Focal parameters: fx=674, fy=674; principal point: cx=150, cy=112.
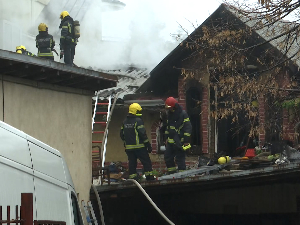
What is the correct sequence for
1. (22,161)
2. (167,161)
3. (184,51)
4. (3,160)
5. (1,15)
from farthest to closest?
(1,15) < (184,51) < (167,161) < (22,161) < (3,160)

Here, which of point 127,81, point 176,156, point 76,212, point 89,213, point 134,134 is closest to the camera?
point 76,212

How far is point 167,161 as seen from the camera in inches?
485

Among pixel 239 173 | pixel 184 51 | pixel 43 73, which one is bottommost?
pixel 239 173

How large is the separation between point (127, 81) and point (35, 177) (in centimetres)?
1297

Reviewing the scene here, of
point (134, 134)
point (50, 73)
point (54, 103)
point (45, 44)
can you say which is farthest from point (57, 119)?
point (45, 44)

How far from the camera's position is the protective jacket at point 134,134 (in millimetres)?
11922

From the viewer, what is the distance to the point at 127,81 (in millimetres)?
17703

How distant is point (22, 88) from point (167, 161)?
11.8 ft

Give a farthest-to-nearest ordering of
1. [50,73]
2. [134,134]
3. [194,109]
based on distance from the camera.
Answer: [194,109], [134,134], [50,73]

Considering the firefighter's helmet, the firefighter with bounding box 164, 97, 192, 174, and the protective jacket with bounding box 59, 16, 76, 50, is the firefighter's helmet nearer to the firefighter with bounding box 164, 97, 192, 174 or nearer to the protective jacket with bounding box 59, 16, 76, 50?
the firefighter with bounding box 164, 97, 192, 174

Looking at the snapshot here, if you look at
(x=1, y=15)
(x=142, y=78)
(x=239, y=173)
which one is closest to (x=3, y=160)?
(x=239, y=173)

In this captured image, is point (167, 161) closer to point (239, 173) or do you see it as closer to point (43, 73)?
point (239, 173)

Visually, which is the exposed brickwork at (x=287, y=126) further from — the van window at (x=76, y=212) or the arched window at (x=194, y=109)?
the van window at (x=76, y=212)

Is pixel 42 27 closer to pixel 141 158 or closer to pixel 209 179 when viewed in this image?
pixel 141 158
